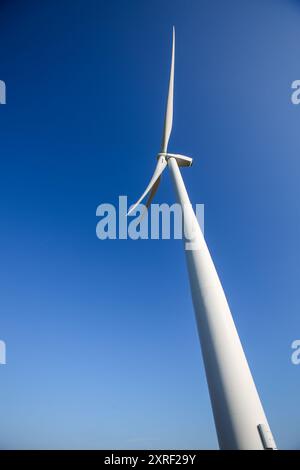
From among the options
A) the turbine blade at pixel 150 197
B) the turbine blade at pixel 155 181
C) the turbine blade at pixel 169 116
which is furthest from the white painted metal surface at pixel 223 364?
the turbine blade at pixel 169 116

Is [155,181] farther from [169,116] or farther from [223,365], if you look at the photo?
[223,365]

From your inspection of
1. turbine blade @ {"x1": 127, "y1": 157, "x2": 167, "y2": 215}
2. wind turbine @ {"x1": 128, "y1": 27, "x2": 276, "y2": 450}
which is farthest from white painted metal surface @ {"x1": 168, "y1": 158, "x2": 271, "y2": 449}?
turbine blade @ {"x1": 127, "y1": 157, "x2": 167, "y2": 215}

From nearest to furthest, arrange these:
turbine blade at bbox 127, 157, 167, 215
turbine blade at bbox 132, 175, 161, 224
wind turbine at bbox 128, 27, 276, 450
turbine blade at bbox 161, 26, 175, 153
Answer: wind turbine at bbox 128, 27, 276, 450 → turbine blade at bbox 127, 157, 167, 215 → turbine blade at bbox 132, 175, 161, 224 → turbine blade at bbox 161, 26, 175, 153

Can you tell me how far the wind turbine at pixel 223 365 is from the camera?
5.93 m

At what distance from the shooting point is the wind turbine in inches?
234

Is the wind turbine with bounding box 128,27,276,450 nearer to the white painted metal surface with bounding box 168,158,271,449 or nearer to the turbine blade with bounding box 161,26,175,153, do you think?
the white painted metal surface with bounding box 168,158,271,449

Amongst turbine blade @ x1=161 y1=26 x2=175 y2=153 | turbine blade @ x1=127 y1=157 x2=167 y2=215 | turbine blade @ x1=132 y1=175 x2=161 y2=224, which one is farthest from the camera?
turbine blade @ x1=161 y1=26 x2=175 y2=153

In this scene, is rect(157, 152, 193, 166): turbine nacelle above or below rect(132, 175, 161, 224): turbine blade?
above

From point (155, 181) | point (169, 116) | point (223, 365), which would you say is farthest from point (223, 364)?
point (169, 116)

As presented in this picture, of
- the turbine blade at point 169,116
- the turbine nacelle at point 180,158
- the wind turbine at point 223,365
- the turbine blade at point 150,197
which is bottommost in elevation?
the wind turbine at point 223,365

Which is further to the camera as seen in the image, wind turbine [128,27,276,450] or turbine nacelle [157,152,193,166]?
turbine nacelle [157,152,193,166]

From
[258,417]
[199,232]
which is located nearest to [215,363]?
[258,417]

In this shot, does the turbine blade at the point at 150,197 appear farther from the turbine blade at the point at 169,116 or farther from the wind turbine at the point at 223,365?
the wind turbine at the point at 223,365
